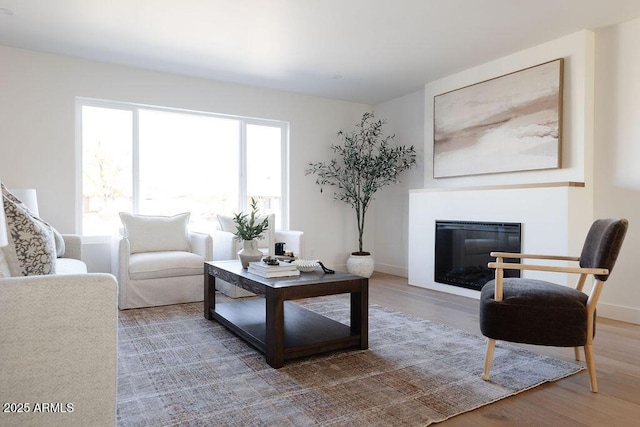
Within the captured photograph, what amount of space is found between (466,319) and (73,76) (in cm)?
456

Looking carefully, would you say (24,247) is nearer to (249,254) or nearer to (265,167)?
(249,254)

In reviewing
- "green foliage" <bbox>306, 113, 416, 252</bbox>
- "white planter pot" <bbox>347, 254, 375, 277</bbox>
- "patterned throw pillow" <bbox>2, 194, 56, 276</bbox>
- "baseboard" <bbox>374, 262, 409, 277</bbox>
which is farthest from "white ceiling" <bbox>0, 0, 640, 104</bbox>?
"baseboard" <bbox>374, 262, 409, 277</bbox>

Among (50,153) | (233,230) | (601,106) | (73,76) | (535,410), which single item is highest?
(73,76)

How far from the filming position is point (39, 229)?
70.8 inches

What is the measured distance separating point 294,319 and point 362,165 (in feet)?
10.1

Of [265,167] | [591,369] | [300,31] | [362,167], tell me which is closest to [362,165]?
[362,167]

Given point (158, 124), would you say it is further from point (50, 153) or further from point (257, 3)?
point (257, 3)

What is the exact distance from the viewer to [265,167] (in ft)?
18.6

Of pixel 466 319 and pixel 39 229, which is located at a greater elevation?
pixel 39 229

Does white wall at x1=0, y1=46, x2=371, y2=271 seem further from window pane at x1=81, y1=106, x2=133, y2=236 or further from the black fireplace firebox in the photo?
the black fireplace firebox

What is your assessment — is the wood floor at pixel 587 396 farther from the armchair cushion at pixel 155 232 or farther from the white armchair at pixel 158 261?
the armchair cushion at pixel 155 232

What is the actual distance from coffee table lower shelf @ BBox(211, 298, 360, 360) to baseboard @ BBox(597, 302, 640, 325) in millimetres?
2423

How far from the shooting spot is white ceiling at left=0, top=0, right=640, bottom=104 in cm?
323

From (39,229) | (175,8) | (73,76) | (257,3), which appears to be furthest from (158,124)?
(39,229)
